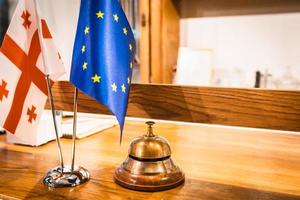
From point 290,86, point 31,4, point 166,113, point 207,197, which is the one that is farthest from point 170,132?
point 290,86

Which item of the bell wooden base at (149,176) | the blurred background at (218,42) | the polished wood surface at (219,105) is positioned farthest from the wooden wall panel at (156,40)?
the bell wooden base at (149,176)

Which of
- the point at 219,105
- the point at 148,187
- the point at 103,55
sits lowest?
the point at 148,187

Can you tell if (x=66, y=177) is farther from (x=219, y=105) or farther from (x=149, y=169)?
(x=219, y=105)

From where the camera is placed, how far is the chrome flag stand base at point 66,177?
0.89 metres

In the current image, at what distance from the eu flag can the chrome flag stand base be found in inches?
9.8

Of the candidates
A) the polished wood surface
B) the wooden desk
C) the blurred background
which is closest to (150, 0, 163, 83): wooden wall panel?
the blurred background

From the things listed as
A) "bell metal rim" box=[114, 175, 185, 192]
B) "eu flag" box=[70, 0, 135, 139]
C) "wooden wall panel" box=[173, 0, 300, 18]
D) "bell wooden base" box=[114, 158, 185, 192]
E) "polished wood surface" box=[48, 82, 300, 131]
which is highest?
"wooden wall panel" box=[173, 0, 300, 18]

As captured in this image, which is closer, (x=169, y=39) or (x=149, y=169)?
(x=149, y=169)

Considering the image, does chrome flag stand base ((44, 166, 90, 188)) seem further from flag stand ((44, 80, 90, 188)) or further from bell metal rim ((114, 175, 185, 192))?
bell metal rim ((114, 175, 185, 192))

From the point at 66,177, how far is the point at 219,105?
1.43ft

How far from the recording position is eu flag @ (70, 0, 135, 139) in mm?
774

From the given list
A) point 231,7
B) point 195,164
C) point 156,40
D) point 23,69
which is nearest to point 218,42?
point 231,7

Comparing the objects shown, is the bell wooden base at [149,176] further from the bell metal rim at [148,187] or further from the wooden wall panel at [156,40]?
the wooden wall panel at [156,40]

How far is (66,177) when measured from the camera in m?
0.91
